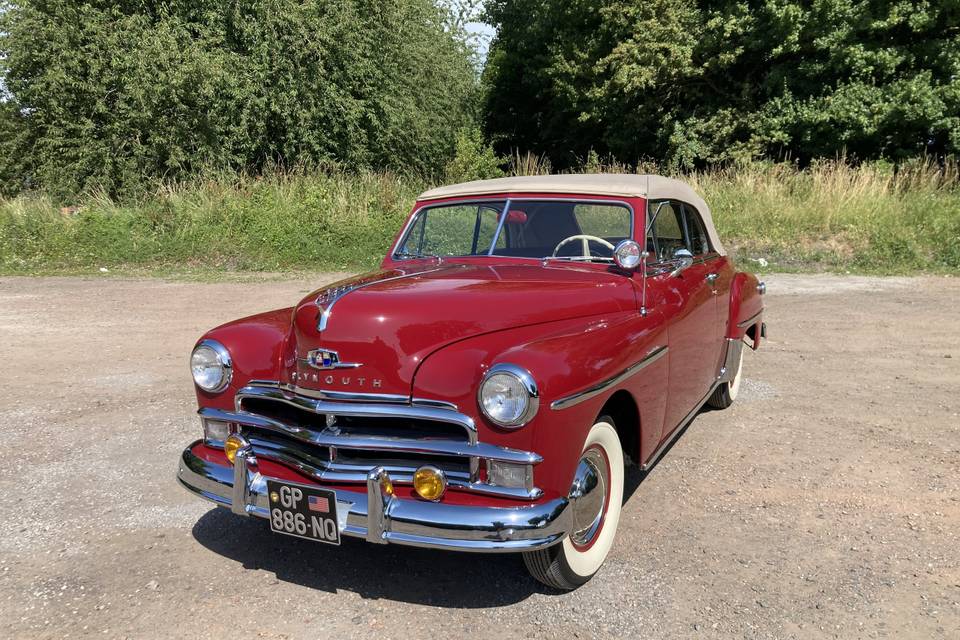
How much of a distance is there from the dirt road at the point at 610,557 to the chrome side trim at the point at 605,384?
81 cm

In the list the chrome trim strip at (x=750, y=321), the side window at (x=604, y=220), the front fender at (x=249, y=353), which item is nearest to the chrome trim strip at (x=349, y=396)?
the front fender at (x=249, y=353)

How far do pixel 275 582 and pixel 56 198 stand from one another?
780 inches

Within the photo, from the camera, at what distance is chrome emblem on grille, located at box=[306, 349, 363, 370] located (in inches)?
107

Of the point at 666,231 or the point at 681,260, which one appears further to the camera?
the point at 666,231

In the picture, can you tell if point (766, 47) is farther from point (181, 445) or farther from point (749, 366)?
point (181, 445)

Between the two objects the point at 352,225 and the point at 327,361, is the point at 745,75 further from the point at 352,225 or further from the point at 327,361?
the point at 327,361

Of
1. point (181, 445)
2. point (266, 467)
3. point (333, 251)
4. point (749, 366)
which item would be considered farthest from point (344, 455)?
point (333, 251)

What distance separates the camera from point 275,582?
116 inches

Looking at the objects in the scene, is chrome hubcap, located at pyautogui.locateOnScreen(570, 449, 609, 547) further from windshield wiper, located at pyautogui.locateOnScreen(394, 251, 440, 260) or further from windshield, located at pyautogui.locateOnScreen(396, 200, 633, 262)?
windshield wiper, located at pyautogui.locateOnScreen(394, 251, 440, 260)

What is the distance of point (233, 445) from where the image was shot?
9.66 ft

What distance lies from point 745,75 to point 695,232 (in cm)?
1769

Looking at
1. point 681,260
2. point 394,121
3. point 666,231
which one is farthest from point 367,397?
point 394,121

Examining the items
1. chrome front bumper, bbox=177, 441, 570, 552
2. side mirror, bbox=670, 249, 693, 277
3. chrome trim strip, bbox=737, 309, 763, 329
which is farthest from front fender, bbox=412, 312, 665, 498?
chrome trim strip, bbox=737, 309, 763, 329

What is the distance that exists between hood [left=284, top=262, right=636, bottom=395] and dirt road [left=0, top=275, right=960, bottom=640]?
0.88m
